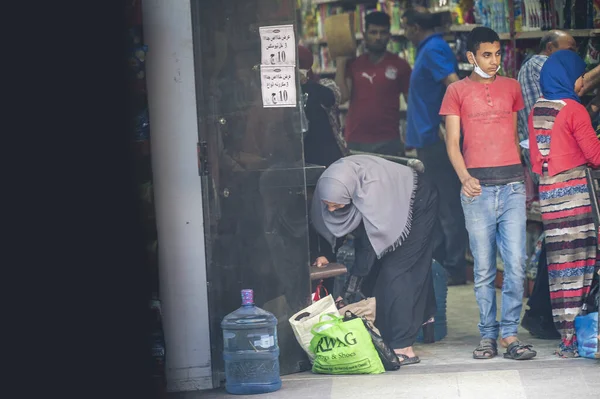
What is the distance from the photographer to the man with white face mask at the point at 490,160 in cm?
722

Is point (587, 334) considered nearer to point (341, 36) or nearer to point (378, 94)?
point (378, 94)

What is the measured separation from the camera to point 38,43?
600 centimetres

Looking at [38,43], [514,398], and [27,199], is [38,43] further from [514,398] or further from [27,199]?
[514,398]

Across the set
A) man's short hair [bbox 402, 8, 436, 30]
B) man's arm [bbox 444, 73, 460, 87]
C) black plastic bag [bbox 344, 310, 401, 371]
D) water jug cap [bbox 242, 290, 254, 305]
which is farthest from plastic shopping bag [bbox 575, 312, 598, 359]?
man's short hair [bbox 402, 8, 436, 30]

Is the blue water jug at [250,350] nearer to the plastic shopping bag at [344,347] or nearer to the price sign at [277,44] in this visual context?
the plastic shopping bag at [344,347]

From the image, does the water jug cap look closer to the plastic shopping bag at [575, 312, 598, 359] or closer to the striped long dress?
the striped long dress

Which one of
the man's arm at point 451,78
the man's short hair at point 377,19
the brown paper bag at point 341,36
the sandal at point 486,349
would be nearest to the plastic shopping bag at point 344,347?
the sandal at point 486,349

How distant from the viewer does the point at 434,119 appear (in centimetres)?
971

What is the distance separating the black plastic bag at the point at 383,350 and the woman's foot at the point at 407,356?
17 centimetres

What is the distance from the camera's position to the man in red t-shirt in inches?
411

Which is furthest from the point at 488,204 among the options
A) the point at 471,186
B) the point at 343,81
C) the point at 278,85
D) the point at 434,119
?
the point at 343,81

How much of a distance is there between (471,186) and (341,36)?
4018mm

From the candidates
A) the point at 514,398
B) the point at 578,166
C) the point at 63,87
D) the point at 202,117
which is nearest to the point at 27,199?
the point at 63,87

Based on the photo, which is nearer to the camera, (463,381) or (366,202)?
(463,381)
